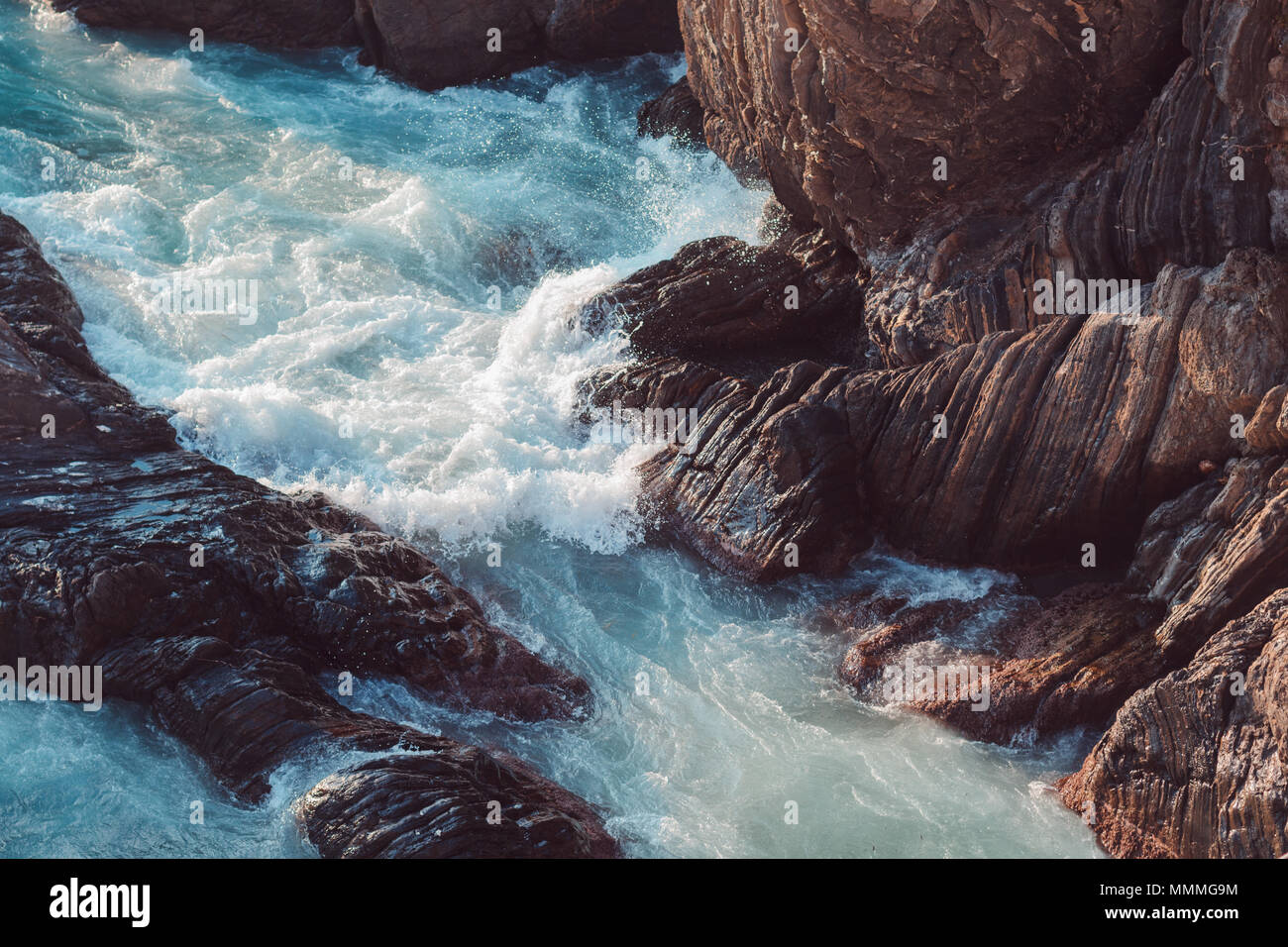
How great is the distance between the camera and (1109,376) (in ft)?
39.0

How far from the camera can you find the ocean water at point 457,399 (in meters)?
9.95

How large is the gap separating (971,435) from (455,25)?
15999 mm

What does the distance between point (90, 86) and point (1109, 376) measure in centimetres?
2010

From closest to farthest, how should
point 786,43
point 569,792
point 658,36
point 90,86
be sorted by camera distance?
point 569,792, point 786,43, point 90,86, point 658,36

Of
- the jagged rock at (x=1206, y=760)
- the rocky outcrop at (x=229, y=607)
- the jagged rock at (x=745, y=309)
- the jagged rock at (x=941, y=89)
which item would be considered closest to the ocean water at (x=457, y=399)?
the rocky outcrop at (x=229, y=607)

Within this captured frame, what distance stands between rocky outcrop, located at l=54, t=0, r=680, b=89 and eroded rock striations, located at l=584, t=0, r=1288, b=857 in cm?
887

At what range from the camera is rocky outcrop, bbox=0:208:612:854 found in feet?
32.0

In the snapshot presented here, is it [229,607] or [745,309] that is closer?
[229,607]

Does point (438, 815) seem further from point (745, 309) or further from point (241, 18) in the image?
point (241, 18)

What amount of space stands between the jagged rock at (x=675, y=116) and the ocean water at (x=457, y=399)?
1.24 feet

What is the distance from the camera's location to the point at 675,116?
22062mm

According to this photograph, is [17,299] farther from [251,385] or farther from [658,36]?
[658,36]

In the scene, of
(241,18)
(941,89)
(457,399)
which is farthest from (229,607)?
(241,18)

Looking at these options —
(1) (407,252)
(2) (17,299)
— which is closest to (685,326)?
(1) (407,252)
